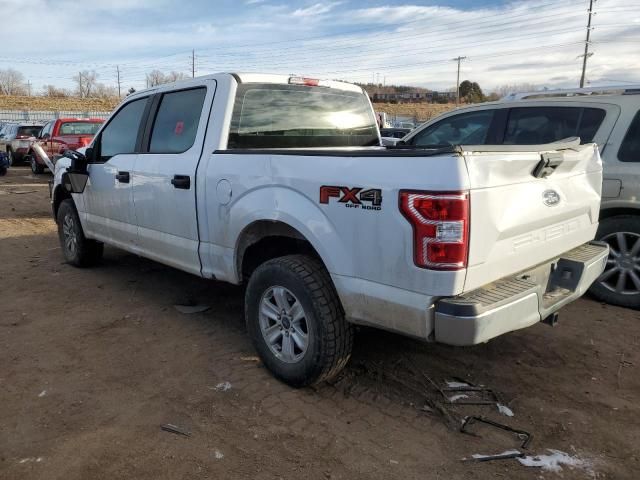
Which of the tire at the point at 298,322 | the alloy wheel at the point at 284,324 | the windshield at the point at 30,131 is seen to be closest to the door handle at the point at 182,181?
the tire at the point at 298,322

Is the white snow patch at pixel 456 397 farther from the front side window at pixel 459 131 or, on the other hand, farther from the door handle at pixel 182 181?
the front side window at pixel 459 131

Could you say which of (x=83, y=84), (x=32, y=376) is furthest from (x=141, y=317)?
(x=83, y=84)

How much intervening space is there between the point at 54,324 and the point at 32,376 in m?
1.00

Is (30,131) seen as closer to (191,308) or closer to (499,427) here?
(191,308)

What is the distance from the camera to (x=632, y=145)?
4.63 m

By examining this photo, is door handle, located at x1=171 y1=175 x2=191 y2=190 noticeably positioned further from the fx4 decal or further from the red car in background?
the red car in background

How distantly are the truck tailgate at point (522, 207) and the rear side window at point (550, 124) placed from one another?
1.54m

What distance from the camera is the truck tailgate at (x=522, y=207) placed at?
8.54 ft

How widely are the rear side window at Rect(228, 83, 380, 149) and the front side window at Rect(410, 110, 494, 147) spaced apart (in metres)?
0.86

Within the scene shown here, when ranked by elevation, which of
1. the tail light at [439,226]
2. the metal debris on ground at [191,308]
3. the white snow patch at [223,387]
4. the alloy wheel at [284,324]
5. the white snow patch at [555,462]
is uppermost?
the tail light at [439,226]

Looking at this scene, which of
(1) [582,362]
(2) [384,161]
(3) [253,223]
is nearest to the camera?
(2) [384,161]

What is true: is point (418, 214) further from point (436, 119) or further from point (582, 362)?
point (436, 119)

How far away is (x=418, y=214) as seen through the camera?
2.56 metres

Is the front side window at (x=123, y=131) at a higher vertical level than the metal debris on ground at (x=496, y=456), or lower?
higher
